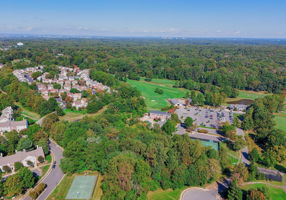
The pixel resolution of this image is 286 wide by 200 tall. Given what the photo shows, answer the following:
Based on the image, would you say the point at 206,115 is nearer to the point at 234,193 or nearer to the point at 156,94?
the point at 156,94

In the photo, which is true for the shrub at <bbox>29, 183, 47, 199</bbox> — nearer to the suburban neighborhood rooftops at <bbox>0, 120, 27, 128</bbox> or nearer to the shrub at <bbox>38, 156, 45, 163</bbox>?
the shrub at <bbox>38, 156, 45, 163</bbox>

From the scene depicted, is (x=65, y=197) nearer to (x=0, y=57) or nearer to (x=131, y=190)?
(x=131, y=190)

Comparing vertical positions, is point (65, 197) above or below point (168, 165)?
below

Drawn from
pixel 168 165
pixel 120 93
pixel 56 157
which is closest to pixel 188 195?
pixel 168 165

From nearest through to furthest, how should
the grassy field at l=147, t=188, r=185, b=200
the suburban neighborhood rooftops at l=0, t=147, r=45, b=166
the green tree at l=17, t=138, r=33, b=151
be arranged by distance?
the grassy field at l=147, t=188, r=185, b=200 → the suburban neighborhood rooftops at l=0, t=147, r=45, b=166 → the green tree at l=17, t=138, r=33, b=151

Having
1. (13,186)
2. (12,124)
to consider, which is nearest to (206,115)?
(12,124)

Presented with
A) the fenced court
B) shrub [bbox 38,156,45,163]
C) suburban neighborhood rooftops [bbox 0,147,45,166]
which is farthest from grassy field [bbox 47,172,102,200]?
suburban neighborhood rooftops [bbox 0,147,45,166]
